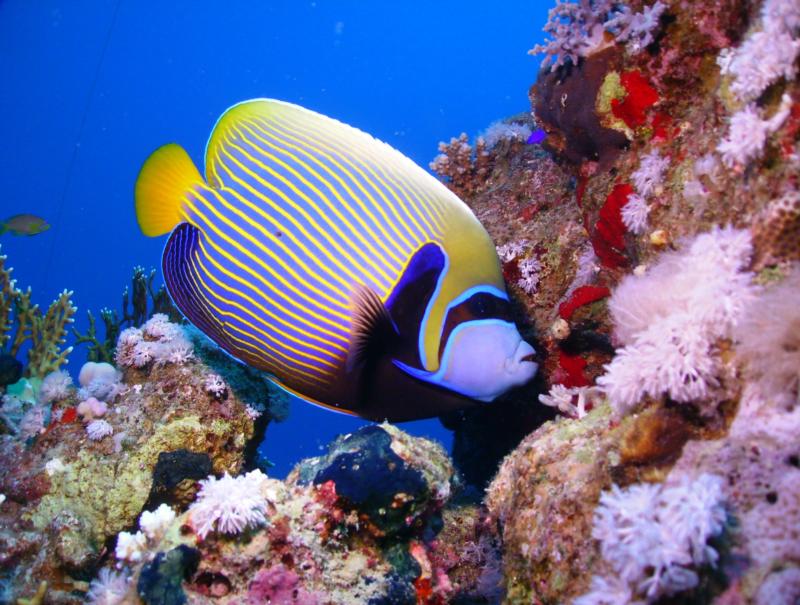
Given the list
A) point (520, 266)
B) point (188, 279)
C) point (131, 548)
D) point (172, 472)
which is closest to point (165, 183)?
point (188, 279)

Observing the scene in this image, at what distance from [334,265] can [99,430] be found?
2.58m

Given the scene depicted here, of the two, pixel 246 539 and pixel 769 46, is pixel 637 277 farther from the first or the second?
pixel 246 539

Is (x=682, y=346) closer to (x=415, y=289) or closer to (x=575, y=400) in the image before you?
(x=415, y=289)

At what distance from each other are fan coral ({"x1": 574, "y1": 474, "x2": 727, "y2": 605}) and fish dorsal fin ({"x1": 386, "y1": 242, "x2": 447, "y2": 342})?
963 mm

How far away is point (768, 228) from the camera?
1.42 meters

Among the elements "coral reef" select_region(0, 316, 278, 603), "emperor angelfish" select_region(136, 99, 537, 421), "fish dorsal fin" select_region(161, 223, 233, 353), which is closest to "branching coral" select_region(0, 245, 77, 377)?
"coral reef" select_region(0, 316, 278, 603)

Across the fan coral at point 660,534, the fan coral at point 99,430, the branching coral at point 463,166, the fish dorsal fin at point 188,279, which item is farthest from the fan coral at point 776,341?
the fan coral at point 99,430

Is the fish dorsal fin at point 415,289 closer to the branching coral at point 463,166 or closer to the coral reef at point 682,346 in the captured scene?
the coral reef at point 682,346

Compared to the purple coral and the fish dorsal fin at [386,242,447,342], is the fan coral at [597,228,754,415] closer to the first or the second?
the fish dorsal fin at [386,242,447,342]

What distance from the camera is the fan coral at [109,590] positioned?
2.02 meters

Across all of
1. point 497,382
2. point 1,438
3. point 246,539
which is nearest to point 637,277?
point 497,382

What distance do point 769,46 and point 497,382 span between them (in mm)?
1368

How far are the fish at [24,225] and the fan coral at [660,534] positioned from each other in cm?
940

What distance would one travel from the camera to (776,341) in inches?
51.7
